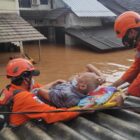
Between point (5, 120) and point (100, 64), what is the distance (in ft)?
35.6

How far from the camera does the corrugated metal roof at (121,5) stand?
20312 millimetres

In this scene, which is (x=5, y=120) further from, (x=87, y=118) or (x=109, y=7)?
(x=109, y=7)

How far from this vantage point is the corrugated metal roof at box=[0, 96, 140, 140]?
97.4 inches

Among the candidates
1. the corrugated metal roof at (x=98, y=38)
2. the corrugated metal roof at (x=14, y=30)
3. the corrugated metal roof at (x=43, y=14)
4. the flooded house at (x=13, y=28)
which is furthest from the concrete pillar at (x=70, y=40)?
the corrugated metal roof at (x=14, y=30)

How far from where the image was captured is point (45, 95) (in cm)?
321

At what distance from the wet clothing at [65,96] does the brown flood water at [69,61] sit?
7248 mm

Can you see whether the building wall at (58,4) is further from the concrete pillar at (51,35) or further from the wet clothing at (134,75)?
the wet clothing at (134,75)

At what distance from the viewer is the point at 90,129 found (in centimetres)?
258

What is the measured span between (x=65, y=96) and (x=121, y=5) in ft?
60.9

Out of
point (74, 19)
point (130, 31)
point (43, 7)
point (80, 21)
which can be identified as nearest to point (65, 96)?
point (130, 31)

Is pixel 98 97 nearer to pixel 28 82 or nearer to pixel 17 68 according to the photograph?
pixel 28 82

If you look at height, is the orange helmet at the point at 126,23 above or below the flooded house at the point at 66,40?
above

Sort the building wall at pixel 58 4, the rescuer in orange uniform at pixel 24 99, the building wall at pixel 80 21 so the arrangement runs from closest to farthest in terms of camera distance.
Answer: the rescuer in orange uniform at pixel 24 99 → the building wall at pixel 80 21 → the building wall at pixel 58 4

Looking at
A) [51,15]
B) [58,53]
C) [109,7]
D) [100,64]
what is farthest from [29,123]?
[109,7]
